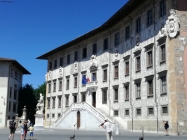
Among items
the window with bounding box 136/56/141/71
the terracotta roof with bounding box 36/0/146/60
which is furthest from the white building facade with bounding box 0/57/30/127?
the window with bounding box 136/56/141/71

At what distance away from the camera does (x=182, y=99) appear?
25828mm

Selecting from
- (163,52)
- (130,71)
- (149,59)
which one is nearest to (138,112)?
(130,71)

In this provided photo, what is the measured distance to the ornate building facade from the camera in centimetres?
2658

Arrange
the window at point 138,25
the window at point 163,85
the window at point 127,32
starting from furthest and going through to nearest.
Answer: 1. the window at point 127,32
2. the window at point 138,25
3. the window at point 163,85

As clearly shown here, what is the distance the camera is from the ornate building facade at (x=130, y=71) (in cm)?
2658

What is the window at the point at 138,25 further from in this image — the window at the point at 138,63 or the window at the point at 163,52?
the window at the point at 163,52

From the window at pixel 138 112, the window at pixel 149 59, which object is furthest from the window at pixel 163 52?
the window at pixel 138 112

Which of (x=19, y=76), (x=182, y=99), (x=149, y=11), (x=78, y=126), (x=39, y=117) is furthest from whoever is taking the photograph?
(x=19, y=76)

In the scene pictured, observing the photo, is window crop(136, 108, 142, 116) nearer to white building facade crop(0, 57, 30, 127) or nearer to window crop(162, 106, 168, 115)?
window crop(162, 106, 168, 115)

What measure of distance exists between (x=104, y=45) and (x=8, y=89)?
2134cm


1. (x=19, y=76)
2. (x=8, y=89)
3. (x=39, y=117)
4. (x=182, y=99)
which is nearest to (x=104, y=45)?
(x=39, y=117)

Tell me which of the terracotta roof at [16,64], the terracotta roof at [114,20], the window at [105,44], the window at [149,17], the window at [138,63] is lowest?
the window at [138,63]

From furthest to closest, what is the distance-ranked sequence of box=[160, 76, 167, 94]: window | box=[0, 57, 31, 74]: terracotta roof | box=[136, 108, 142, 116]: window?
box=[0, 57, 31, 74]: terracotta roof → box=[136, 108, 142, 116]: window → box=[160, 76, 167, 94]: window

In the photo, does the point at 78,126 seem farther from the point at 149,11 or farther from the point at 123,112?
the point at 149,11
